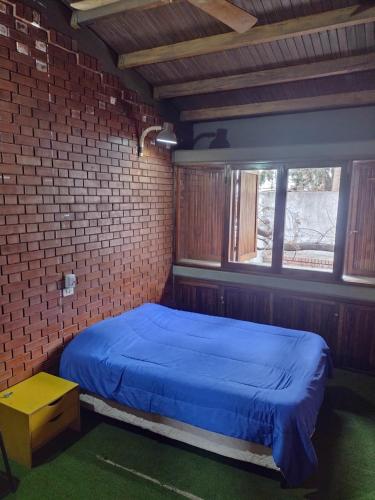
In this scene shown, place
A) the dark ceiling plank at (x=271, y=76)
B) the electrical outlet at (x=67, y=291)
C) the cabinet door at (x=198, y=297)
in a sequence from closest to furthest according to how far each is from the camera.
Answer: the electrical outlet at (x=67, y=291)
the dark ceiling plank at (x=271, y=76)
the cabinet door at (x=198, y=297)

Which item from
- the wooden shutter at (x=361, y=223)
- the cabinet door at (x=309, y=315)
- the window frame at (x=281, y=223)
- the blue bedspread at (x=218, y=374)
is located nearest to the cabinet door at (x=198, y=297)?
the window frame at (x=281, y=223)

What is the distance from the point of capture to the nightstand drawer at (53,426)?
2.30 m

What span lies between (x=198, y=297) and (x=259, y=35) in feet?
9.59

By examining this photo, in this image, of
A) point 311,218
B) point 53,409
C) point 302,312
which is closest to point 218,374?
point 53,409

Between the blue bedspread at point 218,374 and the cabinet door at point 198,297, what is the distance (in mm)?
879

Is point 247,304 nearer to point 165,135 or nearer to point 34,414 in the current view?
point 165,135

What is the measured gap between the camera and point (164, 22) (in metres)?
2.96

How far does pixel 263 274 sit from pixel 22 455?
287 centimetres

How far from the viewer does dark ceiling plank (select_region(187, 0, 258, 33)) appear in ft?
5.89

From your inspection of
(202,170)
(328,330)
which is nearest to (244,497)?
(328,330)

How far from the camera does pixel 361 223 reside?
3820mm

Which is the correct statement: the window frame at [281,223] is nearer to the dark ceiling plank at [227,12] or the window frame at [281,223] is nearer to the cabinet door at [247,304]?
the cabinet door at [247,304]

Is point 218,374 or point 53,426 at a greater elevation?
point 218,374

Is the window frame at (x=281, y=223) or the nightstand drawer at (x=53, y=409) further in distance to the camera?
the window frame at (x=281, y=223)
